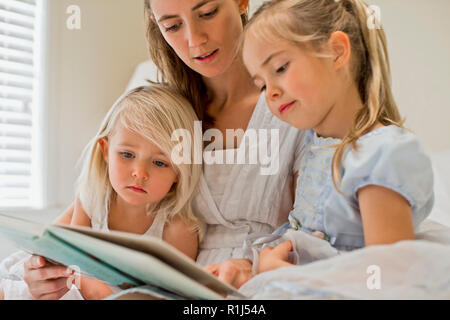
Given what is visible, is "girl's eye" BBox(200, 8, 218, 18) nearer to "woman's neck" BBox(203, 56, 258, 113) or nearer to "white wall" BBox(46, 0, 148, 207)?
"woman's neck" BBox(203, 56, 258, 113)

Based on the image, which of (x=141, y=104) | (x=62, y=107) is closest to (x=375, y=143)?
(x=141, y=104)

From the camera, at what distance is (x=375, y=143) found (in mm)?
575

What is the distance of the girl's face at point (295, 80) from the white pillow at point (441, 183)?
0.44m

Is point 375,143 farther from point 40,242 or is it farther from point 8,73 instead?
point 8,73

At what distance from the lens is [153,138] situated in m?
0.82

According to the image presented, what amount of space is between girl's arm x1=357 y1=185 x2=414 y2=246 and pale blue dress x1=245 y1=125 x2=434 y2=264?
0.01m

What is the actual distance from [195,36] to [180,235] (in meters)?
0.39

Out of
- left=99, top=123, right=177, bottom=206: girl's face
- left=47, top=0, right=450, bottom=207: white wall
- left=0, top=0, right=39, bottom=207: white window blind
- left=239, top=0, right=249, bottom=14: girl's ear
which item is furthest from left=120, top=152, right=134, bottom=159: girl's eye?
left=0, top=0, right=39, bottom=207: white window blind

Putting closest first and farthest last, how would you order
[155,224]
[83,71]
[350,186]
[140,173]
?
[350,186] → [140,173] → [155,224] → [83,71]

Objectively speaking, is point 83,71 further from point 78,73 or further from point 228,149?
point 228,149

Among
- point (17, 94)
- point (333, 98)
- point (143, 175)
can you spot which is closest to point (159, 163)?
point (143, 175)

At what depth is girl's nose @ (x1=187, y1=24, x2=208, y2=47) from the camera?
82cm

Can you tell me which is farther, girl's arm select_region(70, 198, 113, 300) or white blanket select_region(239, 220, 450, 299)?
girl's arm select_region(70, 198, 113, 300)
